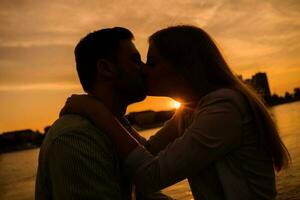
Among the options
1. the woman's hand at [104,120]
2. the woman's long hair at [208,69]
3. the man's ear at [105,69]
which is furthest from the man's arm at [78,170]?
the woman's long hair at [208,69]

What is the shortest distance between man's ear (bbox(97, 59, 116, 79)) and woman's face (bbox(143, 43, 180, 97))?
0.31 metres

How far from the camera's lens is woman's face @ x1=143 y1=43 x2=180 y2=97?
11.2 ft

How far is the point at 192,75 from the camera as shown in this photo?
10.7 feet

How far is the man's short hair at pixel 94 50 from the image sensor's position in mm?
3484

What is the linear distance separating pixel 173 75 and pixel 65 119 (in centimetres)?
102

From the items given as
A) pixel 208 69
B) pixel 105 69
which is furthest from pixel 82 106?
pixel 208 69

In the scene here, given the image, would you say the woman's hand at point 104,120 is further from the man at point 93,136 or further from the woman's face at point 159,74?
the woman's face at point 159,74

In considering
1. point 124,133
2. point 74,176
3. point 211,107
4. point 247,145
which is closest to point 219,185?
point 247,145

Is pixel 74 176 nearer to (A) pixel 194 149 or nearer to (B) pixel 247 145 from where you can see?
(A) pixel 194 149

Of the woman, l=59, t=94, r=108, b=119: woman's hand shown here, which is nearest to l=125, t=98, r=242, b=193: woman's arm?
the woman

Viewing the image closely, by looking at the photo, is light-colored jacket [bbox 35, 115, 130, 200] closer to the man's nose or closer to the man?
the man

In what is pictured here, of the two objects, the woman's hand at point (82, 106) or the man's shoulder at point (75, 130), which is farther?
the woman's hand at point (82, 106)

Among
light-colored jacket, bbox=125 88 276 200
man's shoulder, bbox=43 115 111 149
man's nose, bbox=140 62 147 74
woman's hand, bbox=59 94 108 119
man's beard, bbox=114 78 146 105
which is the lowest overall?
light-colored jacket, bbox=125 88 276 200

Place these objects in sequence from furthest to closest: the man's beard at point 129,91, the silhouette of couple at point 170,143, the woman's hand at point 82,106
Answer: the man's beard at point 129,91
the woman's hand at point 82,106
the silhouette of couple at point 170,143
